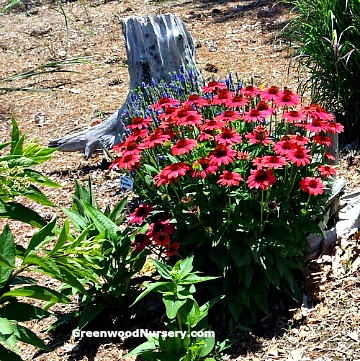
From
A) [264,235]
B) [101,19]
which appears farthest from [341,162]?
[101,19]

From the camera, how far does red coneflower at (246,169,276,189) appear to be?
2.59m

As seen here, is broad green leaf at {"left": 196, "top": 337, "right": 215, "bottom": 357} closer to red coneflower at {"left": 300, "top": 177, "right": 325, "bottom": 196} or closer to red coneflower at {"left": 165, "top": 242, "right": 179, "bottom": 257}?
red coneflower at {"left": 165, "top": 242, "right": 179, "bottom": 257}

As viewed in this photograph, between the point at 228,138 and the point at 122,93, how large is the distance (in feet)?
13.3

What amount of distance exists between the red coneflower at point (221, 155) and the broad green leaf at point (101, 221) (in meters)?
0.70

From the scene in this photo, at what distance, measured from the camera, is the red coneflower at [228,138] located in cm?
271

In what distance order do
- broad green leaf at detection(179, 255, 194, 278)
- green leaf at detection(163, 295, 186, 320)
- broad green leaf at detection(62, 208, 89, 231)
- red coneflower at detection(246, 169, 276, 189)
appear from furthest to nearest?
broad green leaf at detection(62, 208, 89, 231)
red coneflower at detection(246, 169, 276, 189)
broad green leaf at detection(179, 255, 194, 278)
green leaf at detection(163, 295, 186, 320)

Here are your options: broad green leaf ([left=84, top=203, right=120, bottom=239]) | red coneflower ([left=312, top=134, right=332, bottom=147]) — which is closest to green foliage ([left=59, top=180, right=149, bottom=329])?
broad green leaf ([left=84, top=203, right=120, bottom=239])

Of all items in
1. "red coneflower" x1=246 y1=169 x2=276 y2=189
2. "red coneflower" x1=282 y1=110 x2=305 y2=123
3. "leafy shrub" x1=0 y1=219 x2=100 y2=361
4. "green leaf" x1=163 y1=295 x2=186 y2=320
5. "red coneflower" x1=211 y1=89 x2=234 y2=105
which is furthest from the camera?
"red coneflower" x1=211 y1=89 x2=234 y2=105

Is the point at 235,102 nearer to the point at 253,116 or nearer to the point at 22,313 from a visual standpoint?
the point at 253,116

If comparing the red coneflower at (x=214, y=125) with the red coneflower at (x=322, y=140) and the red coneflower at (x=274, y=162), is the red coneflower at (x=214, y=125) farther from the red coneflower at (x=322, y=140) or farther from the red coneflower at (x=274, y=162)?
the red coneflower at (x=322, y=140)

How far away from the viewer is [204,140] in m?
3.06

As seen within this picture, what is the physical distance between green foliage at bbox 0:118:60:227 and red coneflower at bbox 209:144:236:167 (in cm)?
73

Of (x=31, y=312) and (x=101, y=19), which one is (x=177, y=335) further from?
(x=101, y=19)

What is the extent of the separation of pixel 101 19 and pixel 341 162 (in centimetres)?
627
